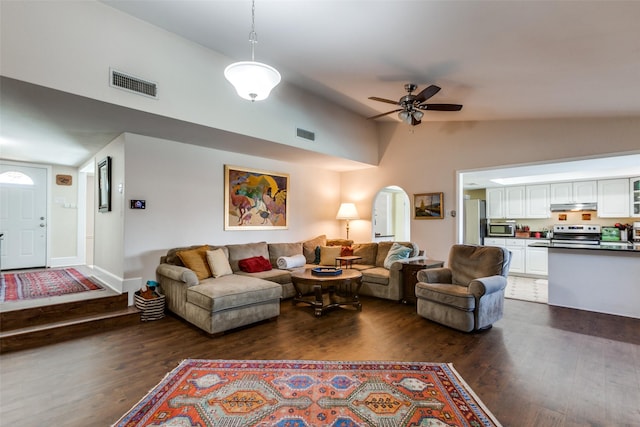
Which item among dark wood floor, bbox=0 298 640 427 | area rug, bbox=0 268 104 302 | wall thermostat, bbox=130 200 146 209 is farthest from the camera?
wall thermostat, bbox=130 200 146 209

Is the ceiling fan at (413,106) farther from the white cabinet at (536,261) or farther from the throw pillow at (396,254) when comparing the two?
the white cabinet at (536,261)

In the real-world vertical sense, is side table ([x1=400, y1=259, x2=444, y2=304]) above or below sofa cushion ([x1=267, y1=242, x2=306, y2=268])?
below

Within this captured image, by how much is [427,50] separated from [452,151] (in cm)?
294

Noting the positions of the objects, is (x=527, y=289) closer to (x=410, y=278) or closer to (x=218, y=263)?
(x=410, y=278)

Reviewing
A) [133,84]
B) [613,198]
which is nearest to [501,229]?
[613,198]

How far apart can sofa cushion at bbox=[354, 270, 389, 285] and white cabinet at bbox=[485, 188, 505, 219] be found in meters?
4.17

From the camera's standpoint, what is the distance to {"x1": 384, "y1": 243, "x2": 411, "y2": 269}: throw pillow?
4922 mm

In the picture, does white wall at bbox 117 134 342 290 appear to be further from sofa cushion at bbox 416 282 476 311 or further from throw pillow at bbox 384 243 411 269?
sofa cushion at bbox 416 282 476 311

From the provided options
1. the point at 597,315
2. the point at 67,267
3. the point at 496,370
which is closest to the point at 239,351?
the point at 496,370

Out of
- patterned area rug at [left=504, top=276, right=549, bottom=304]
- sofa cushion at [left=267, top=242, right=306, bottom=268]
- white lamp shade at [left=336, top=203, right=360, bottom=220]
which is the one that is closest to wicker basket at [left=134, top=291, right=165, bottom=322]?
sofa cushion at [left=267, top=242, right=306, bottom=268]

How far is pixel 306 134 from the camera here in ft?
16.2

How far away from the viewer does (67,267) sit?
20.8 feet

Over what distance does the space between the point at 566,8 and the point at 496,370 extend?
2.74 m

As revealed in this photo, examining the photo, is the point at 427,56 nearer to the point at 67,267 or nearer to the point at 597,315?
the point at 597,315
